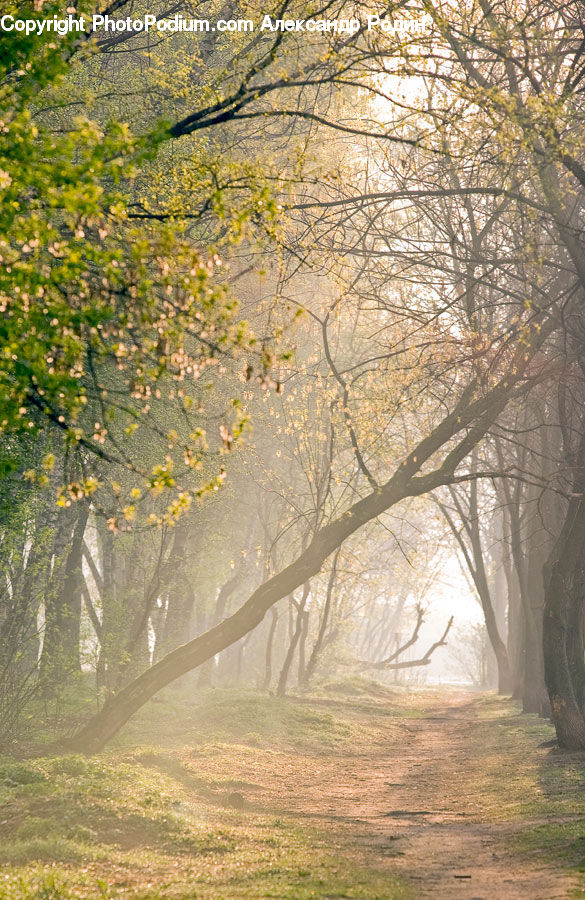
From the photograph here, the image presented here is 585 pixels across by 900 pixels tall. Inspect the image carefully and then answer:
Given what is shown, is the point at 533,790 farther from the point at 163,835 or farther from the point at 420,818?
the point at 163,835

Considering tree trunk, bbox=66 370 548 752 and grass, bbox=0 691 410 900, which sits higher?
tree trunk, bbox=66 370 548 752

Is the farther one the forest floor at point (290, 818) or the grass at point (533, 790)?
the grass at point (533, 790)

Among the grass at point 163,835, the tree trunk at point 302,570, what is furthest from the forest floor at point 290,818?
the tree trunk at point 302,570

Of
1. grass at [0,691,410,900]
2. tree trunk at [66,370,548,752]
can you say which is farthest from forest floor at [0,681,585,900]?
tree trunk at [66,370,548,752]

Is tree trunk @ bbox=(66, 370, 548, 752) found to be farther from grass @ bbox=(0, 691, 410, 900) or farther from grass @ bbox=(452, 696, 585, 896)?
grass @ bbox=(452, 696, 585, 896)

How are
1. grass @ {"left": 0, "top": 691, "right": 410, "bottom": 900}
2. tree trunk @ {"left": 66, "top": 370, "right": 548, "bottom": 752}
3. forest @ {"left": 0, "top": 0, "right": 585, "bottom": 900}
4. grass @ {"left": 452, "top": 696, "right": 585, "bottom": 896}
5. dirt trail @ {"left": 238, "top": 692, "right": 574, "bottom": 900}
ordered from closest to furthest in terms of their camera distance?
forest @ {"left": 0, "top": 0, "right": 585, "bottom": 900} < grass @ {"left": 0, "top": 691, "right": 410, "bottom": 900} < dirt trail @ {"left": 238, "top": 692, "right": 574, "bottom": 900} < grass @ {"left": 452, "top": 696, "right": 585, "bottom": 896} < tree trunk @ {"left": 66, "top": 370, "right": 548, "bottom": 752}

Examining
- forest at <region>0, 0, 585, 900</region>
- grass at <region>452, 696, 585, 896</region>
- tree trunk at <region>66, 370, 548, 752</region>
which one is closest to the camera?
forest at <region>0, 0, 585, 900</region>

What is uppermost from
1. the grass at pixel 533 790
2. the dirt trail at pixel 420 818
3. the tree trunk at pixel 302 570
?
the tree trunk at pixel 302 570

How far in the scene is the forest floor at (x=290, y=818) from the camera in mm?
7863

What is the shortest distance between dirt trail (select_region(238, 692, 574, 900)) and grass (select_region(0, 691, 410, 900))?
35 centimetres

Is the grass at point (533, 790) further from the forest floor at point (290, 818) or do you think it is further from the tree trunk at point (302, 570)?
the tree trunk at point (302, 570)

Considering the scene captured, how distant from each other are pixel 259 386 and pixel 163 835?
27.6 ft

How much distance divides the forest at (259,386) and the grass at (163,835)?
0.21ft

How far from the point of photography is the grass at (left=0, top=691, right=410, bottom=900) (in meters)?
7.70
